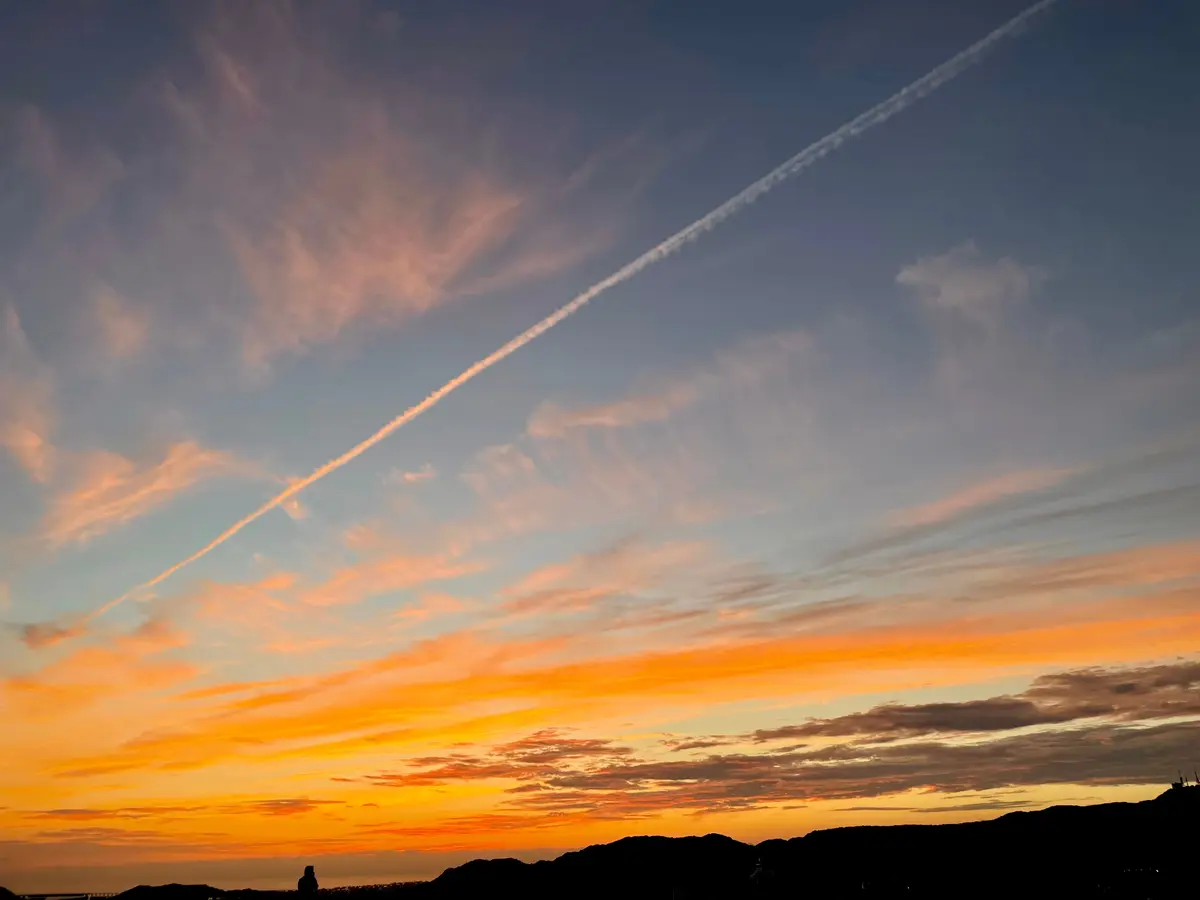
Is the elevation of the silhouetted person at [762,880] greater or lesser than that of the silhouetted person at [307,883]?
Answer: lesser

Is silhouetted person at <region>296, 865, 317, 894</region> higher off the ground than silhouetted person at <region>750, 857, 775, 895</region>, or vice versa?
A: silhouetted person at <region>296, 865, 317, 894</region>

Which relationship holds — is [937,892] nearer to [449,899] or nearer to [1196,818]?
[1196,818]

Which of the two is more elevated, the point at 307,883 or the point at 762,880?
the point at 307,883

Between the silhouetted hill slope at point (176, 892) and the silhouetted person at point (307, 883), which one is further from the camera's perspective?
the silhouetted hill slope at point (176, 892)

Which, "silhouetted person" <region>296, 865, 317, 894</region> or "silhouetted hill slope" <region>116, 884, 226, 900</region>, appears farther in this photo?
"silhouetted hill slope" <region>116, 884, 226, 900</region>

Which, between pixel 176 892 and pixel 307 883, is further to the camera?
pixel 176 892

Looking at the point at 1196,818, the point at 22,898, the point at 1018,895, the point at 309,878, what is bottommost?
the point at 1018,895

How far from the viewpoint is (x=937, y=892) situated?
650 feet

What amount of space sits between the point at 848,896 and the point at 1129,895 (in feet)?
182

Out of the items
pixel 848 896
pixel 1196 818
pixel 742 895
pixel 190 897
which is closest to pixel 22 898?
pixel 190 897

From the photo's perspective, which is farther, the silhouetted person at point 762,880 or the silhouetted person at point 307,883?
the silhouetted person at point 762,880

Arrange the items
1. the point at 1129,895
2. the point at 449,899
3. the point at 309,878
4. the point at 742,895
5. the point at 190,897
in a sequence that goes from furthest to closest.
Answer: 1. the point at 449,899
2. the point at 742,895
3. the point at 1129,895
4. the point at 190,897
5. the point at 309,878

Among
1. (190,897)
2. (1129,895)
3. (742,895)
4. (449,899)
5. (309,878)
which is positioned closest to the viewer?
(309,878)

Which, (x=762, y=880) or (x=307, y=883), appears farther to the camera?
(x=762, y=880)
